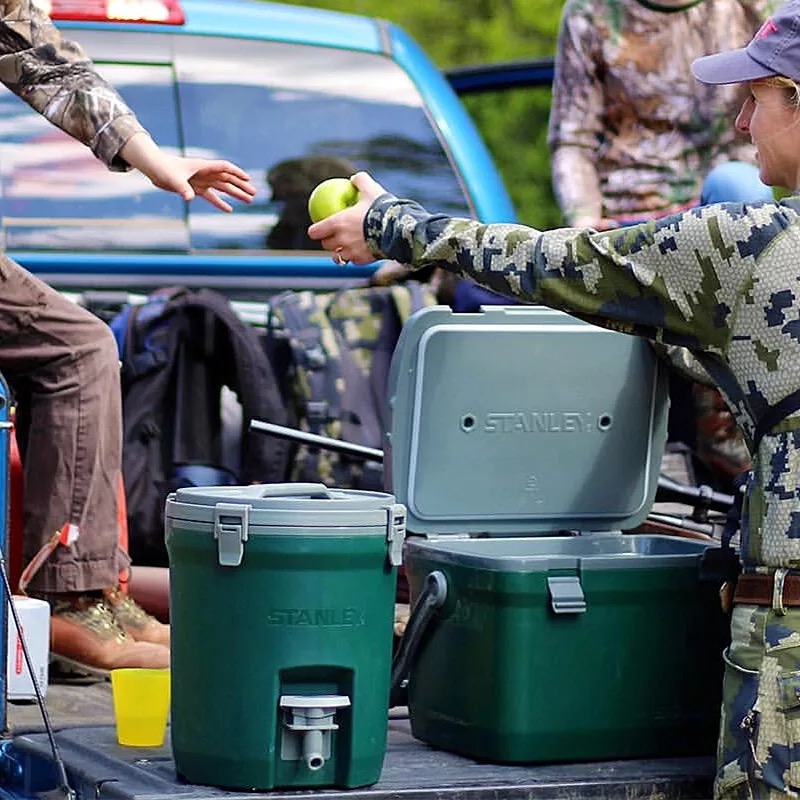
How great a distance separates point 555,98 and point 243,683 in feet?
9.72

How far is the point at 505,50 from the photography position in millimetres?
15062

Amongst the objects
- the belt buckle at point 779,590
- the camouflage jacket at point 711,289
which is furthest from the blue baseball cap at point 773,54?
the belt buckle at point 779,590

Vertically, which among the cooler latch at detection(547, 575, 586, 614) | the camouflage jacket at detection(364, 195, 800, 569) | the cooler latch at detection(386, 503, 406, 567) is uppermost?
the camouflage jacket at detection(364, 195, 800, 569)

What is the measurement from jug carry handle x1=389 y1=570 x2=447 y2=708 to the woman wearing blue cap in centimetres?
58

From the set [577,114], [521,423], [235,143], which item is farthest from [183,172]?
[577,114]

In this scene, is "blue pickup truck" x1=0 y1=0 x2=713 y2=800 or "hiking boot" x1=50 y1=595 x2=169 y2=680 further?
"blue pickup truck" x1=0 y1=0 x2=713 y2=800

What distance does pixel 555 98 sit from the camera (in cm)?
568

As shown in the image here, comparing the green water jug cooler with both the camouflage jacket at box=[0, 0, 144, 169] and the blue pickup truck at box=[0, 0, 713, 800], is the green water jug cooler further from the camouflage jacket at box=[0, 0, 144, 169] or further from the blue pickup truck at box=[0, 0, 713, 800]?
the blue pickup truck at box=[0, 0, 713, 800]

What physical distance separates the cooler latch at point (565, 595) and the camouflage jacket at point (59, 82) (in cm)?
130

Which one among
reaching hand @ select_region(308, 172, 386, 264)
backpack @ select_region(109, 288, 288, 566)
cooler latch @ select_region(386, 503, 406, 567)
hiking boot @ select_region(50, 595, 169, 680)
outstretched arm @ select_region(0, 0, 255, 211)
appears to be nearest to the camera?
cooler latch @ select_region(386, 503, 406, 567)

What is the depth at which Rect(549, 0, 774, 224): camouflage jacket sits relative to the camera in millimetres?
5500

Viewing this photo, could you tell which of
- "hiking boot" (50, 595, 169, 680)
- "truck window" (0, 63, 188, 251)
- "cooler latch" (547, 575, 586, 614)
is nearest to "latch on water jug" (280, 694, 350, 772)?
"cooler latch" (547, 575, 586, 614)

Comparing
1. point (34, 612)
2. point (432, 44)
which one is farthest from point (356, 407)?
point (432, 44)

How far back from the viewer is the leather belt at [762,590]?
10.2ft
